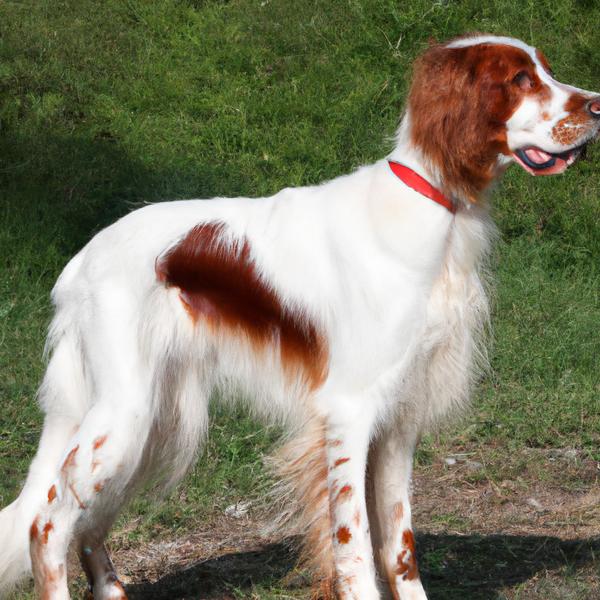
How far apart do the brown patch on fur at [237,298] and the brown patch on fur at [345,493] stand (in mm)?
351

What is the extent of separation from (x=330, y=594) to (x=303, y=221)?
51.1 inches

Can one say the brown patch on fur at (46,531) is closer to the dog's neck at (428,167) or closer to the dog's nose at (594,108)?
the dog's neck at (428,167)

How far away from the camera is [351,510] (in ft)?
12.0

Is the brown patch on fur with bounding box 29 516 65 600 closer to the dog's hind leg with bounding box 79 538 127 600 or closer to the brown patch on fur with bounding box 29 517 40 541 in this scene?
the brown patch on fur with bounding box 29 517 40 541

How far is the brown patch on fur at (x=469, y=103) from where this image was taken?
351cm

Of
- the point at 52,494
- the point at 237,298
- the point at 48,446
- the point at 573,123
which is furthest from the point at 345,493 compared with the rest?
the point at 573,123

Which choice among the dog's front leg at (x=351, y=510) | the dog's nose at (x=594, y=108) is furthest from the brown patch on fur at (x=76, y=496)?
the dog's nose at (x=594, y=108)

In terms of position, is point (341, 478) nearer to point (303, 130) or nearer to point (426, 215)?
point (426, 215)

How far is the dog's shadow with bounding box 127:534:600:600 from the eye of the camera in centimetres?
445

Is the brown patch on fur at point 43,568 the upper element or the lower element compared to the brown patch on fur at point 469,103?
lower

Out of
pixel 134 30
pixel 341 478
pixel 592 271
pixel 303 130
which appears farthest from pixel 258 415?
pixel 134 30

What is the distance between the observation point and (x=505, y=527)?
4.99m

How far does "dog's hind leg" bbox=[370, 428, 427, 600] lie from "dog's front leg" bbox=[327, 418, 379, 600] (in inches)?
13.3

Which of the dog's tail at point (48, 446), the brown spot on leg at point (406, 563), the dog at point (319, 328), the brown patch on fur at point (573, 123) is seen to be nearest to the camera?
the brown patch on fur at point (573, 123)
